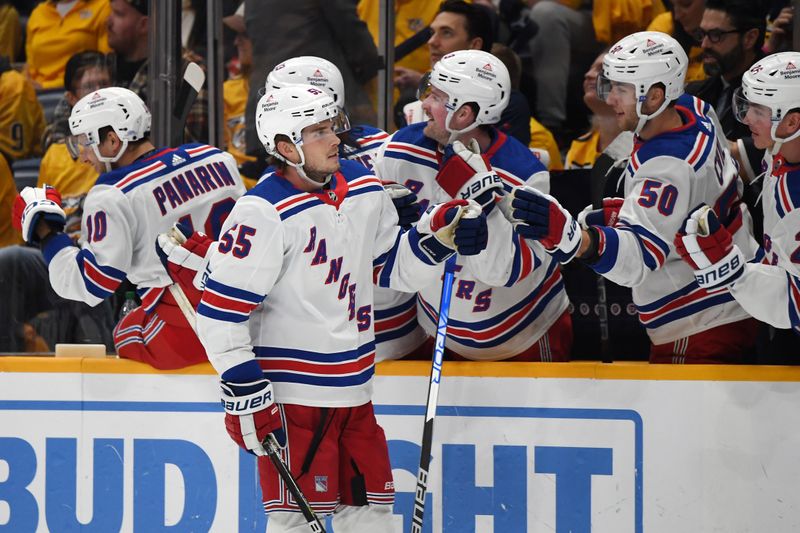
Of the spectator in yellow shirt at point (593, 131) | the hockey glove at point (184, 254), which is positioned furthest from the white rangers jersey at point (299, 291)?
the spectator in yellow shirt at point (593, 131)

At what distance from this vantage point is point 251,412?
270 centimetres

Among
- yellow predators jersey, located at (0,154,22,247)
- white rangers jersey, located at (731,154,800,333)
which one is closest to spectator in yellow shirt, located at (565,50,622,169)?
white rangers jersey, located at (731,154,800,333)

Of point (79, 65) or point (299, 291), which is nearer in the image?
point (299, 291)

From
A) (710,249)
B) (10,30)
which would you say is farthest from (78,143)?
(10,30)

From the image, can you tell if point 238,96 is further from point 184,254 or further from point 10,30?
point 10,30

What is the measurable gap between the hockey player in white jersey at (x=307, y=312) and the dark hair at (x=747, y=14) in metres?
1.48

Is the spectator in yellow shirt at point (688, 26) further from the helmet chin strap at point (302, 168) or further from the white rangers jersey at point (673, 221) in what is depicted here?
the helmet chin strap at point (302, 168)

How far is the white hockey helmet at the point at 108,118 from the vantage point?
3561mm

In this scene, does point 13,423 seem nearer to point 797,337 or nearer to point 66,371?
point 66,371

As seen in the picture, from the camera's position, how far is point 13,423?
3533mm

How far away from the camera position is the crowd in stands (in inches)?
151

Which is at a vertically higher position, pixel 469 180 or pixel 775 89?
pixel 775 89

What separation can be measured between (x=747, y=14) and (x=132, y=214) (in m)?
2.10

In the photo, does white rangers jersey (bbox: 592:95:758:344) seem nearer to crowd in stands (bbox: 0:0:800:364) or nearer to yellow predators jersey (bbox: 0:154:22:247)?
crowd in stands (bbox: 0:0:800:364)
